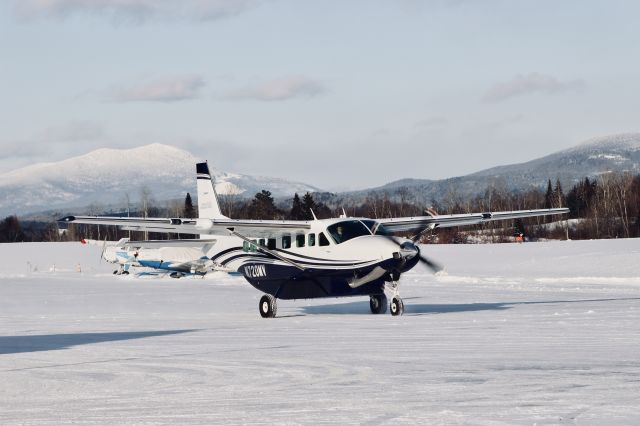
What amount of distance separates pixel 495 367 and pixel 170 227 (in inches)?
537

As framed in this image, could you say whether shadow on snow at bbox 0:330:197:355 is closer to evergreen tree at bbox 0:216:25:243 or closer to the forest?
the forest

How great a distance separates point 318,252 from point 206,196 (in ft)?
25.1

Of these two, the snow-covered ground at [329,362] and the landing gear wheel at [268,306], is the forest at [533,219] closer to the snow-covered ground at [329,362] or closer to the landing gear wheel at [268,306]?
the snow-covered ground at [329,362]

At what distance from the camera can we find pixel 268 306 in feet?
79.7

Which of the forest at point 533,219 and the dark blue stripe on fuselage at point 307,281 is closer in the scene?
the dark blue stripe on fuselage at point 307,281

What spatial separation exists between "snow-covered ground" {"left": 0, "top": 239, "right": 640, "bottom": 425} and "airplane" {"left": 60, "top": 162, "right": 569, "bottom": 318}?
0.87 metres

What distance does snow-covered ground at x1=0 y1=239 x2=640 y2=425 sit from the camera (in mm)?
9000

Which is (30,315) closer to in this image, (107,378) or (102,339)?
(102,339)

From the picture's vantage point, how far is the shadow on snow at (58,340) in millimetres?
16312

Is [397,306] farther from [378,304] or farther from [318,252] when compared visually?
[318,252]

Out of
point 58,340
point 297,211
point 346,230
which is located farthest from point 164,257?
point 297,211

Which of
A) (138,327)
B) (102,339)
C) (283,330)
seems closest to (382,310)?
(283,330)

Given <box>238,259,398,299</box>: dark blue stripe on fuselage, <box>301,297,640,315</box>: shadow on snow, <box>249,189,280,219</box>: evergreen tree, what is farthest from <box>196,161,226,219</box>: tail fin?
<box>249,189,280,219</box>: evergreen tree

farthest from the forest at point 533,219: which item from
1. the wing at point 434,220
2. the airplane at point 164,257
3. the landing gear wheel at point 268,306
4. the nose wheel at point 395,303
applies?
the nose wheel at point 395,303
